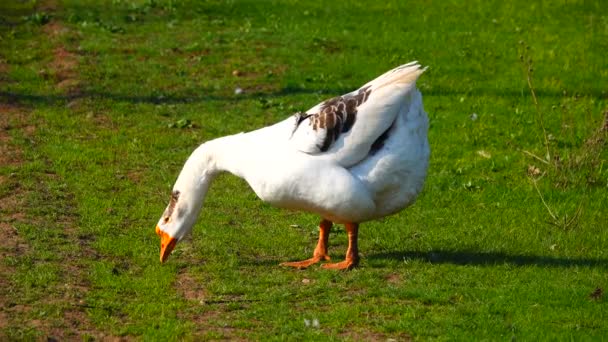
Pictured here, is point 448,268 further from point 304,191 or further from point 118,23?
point 118,23

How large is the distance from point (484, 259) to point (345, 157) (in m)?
1.57

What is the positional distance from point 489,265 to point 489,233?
3.39 ft

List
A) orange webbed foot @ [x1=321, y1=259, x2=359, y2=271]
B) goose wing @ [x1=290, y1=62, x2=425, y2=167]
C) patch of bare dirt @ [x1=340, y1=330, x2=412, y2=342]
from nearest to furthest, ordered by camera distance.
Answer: patch of bare dirt @ [x1=340, y1=330, x2=412, y2=342], goose wing @ [x1=290, y1=62, x2=425, y2=167], orange webbed foot @ [x1=321, y1=259, x2=359, y2=271]

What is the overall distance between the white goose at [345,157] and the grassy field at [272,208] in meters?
0.56

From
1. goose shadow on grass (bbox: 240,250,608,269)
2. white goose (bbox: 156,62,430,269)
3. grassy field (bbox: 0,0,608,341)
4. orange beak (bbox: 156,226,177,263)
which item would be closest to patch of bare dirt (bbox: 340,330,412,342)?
grassy field (bbox: 0,0,608,341)

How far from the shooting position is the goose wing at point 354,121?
805 centimetres

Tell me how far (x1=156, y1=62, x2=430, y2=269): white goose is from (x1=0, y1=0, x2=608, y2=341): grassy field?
22.0 inches

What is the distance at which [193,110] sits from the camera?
13547 mm

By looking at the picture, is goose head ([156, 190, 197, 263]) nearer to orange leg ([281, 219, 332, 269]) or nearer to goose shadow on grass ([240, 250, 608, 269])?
goose shadow on grass ([240, 250, 608, 269])

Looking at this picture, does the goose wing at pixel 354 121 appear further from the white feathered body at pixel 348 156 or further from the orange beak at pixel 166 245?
the orange beak at pixel 166 245

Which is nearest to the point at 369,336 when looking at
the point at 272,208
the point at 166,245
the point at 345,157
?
the point at 345,157

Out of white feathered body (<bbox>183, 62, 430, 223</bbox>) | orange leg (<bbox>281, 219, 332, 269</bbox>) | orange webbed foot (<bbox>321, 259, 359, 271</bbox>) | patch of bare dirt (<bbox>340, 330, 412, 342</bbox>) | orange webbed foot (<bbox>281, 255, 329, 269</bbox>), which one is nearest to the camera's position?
patch of bare dirt (<bbox>340, 330, 412, 342</bbox>)

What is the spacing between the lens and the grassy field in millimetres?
7363

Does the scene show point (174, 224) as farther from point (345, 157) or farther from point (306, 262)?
point (345, 157)
